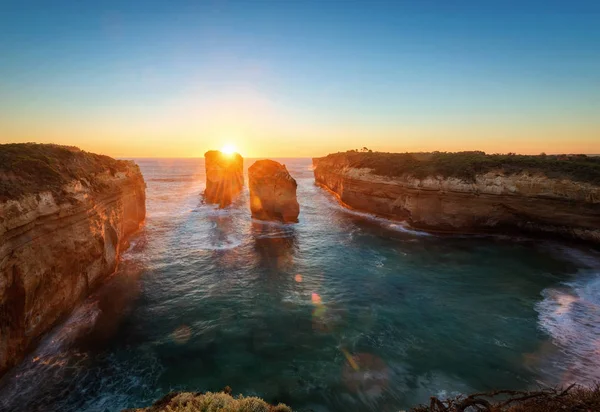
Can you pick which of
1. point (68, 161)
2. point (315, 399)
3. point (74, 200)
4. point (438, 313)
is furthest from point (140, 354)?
point (438, 313)

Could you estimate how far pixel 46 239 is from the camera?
38.8 ft

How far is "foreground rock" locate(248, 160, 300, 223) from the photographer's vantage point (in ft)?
102

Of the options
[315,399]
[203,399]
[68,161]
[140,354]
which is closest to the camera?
[203,399]

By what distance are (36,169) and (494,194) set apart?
109 feet

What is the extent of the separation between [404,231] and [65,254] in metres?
26.9

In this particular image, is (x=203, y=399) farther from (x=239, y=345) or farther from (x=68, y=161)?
(x=68, y=161)

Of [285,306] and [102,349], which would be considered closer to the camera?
[102,349]

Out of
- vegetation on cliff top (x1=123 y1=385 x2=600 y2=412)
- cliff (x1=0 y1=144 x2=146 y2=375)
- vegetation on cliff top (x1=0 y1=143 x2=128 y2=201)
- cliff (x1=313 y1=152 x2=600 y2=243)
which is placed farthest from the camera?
cliff (x1=313 y1=152 x2=600 y2=243)

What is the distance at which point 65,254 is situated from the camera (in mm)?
12805

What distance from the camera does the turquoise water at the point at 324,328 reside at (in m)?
9.65

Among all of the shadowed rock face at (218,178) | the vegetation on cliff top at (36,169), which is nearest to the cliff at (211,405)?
the vegetation on cliff top at (36,169)

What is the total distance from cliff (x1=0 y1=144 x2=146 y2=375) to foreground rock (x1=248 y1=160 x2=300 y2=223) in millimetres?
15453

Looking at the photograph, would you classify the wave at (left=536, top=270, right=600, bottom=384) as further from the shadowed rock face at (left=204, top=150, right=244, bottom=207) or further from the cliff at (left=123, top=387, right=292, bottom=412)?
the shadowed rock face at (left=204, top=150, right=244, bottom=207)

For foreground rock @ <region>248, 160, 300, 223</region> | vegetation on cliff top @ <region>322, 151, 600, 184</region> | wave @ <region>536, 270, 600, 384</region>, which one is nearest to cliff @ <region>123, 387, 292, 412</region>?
wave @ <region>536, 270, 600, 384</region>
